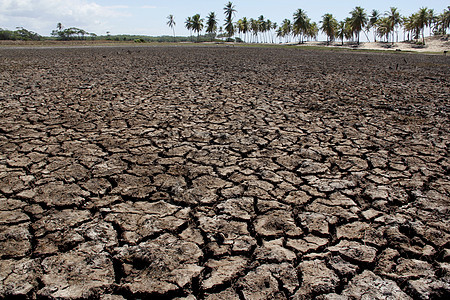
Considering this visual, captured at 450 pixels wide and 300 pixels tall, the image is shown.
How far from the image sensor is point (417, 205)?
256cm

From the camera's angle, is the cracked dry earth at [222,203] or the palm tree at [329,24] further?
the palm tree at [329,24]

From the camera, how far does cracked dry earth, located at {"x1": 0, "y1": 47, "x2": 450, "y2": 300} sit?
1.77 m

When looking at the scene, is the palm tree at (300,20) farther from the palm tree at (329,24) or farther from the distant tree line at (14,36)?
the distant tree line at (14,36)

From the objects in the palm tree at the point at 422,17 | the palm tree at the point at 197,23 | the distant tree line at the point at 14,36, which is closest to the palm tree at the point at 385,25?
the palm tree at the point at 422,17

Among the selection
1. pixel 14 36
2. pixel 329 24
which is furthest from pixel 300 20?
pixel 14 36

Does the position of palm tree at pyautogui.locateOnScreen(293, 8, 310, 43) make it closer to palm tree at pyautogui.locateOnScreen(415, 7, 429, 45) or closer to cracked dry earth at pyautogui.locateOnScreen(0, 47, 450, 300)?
palm tree at pyautogui.locateOnScreen(415, 7, 429, 45)

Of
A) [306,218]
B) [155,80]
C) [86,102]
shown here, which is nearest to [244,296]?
[306,218]

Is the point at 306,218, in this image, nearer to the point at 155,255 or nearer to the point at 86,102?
the point at 155,255

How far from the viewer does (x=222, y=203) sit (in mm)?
2572

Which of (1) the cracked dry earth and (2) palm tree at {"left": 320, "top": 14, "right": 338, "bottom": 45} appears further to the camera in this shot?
(2) palm tree at {"left": 320, "top": 14, "right": 338, "bottom": 45}

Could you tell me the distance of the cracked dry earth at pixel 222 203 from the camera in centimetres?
177

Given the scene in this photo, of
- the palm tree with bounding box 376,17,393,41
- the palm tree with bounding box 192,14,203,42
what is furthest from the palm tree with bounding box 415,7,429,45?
the palm tree with bounding box 192,14,203,42

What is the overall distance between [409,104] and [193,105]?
4368 mm

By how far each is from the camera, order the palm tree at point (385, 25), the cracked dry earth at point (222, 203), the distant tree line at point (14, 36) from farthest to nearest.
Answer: the palm tree at point (385, 25), the distant tree line at point (14, 36), the cracked dry earth at point (222, 203)
